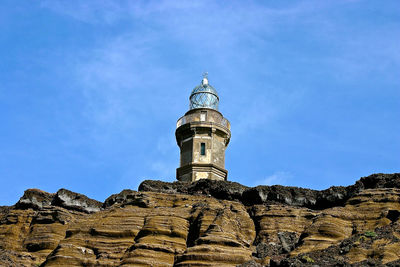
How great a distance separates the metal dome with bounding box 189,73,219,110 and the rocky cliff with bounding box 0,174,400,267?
16.5m

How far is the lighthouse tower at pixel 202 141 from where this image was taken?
5741 centimetres

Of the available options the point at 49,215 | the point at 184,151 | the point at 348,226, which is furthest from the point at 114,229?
the point at 184,151

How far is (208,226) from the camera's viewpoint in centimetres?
4003

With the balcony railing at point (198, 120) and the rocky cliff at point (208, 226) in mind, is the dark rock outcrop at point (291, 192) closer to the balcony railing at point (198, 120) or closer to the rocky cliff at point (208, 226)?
the rocky cliff at point (208, 226)

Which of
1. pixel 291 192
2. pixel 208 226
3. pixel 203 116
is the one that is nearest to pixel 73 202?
pixel 208 226

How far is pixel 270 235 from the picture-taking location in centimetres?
4303

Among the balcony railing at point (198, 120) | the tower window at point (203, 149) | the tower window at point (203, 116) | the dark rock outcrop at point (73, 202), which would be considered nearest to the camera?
the dark rock outcrop at point (73, 202)

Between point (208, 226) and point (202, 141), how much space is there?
2026cm

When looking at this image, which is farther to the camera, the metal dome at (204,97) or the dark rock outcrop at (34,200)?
the metal dome at (204,97)

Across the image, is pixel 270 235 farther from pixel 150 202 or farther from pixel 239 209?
pixel 150 202

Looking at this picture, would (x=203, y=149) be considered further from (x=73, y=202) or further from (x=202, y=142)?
(x=73, y=202)

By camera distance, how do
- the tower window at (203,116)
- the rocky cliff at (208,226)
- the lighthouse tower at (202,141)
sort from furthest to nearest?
the tower window at (203,116) → the lighthouse tower at (202,141) → the rocky cliff at (208,226)

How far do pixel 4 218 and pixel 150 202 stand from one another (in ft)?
34.0

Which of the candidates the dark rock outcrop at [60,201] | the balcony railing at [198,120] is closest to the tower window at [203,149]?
the balcony railing at [198,120]
